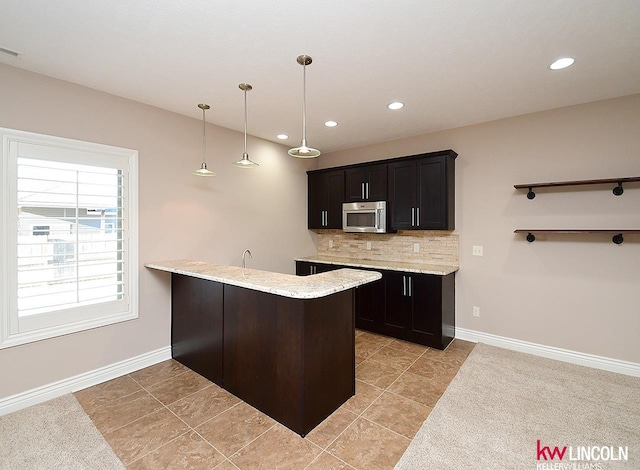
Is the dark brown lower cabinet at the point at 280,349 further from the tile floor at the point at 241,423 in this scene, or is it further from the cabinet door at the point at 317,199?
the cabinet door at the point at 317,199

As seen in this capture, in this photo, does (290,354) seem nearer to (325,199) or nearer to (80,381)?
(80,381)

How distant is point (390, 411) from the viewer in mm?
2367

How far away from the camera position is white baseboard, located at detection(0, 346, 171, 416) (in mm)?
2389

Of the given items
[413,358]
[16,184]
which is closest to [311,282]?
[413,358]

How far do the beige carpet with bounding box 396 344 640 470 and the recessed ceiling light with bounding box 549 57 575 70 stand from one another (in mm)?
2708

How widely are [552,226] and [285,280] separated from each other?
9.84 ft

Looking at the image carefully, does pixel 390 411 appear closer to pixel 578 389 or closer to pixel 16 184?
pixel 578 389

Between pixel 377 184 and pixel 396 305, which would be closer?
pixel 396 305

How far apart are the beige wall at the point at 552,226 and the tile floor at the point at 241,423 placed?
3.91ft

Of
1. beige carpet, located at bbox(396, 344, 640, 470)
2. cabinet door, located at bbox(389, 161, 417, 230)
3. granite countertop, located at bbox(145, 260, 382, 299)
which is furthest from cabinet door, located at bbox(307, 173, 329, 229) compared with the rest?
beige carpet, located at bbox(396, 344, 640, 470)

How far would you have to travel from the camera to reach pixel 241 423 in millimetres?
Result: 2223

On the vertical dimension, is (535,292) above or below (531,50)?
below

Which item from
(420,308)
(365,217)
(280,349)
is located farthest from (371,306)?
(280,349)

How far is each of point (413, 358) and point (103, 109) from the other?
401cm
